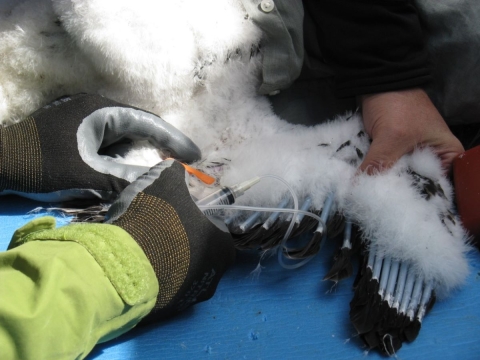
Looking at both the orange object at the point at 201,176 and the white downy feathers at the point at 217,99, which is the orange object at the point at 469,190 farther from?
the orange object at the point at 201,176

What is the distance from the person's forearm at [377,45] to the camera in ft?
2.88

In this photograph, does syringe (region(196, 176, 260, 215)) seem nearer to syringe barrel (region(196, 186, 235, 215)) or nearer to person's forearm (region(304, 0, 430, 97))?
syringe barrel (region(196, 186, 235, 215))

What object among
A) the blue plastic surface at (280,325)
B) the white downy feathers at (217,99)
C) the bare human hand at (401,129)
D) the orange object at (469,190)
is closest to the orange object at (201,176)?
the white downy feathers at (217,99)

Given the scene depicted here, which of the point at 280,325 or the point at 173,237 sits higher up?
the point at 173,237

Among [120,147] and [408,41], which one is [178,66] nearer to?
[120,147]

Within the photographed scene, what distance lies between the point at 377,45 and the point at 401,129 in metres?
0.18

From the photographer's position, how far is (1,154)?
0.72m

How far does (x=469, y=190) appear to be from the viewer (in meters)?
0.75

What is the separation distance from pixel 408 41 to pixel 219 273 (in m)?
0.57

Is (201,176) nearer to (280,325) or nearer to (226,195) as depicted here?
(226,195)

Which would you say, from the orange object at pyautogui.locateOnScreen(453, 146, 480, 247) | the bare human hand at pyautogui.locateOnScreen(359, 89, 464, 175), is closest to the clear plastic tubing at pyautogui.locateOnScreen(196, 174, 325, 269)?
the bare human hand at pyautogui.locateOnScreen(359, 89, 464, 175)

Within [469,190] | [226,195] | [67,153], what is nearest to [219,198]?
[226,195]

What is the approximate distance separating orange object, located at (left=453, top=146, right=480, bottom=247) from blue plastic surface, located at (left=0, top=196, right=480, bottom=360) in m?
0.08

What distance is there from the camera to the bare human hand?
2.61 feet
